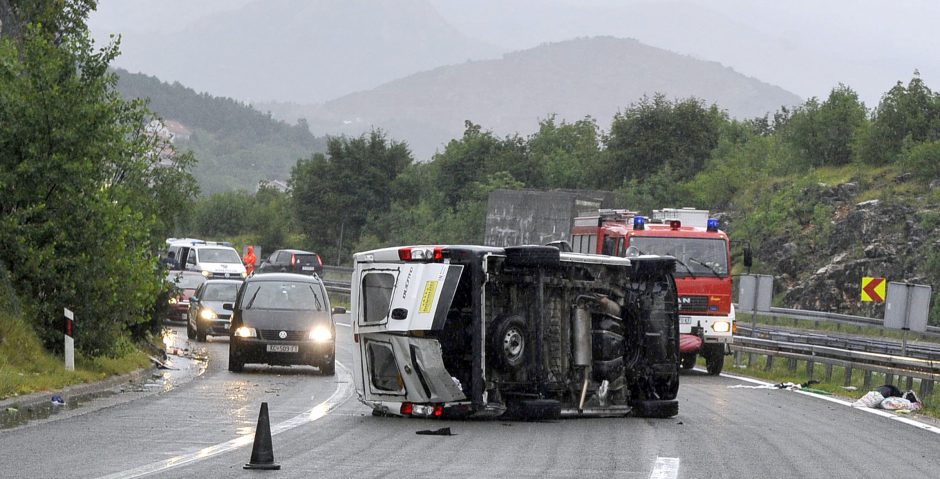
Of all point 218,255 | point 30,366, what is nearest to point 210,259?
point 218,255

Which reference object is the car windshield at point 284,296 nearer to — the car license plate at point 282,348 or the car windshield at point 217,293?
the car license plate at point 282,348

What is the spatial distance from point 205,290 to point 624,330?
60.7ft

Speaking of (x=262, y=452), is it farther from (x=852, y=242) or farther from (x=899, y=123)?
(x=899, y=123)

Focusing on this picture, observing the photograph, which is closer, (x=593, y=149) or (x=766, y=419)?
(x=766, y=419)

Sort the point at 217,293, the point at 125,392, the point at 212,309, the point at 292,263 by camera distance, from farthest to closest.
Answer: the point at 292,263 < the point at 217,293 < the point at 212,309 < the point at 125,392

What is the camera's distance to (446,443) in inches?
536

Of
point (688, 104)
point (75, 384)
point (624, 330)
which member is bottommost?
point (75, 384)

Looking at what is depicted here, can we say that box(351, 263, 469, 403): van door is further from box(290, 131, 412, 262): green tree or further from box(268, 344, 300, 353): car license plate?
box(290, 131, 412, 262): green tree

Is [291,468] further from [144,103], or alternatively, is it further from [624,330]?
[144,103]

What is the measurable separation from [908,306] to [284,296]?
1150 centimetres

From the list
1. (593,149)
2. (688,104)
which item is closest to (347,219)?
(593,149)

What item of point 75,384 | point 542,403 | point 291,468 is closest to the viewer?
point 291,468

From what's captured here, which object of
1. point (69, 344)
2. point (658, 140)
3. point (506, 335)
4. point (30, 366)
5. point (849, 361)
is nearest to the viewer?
point (506, 335)

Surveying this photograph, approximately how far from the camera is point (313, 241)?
9638 cm
